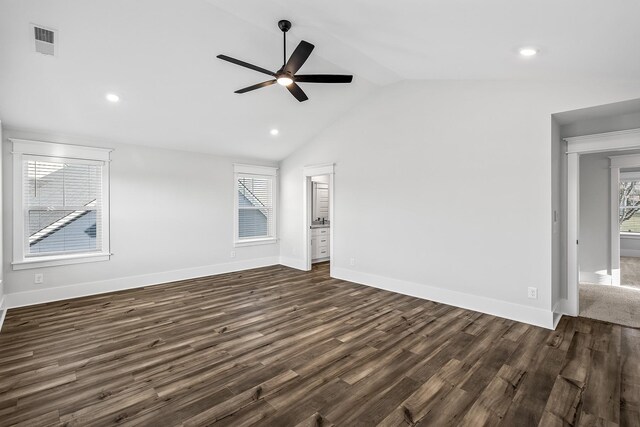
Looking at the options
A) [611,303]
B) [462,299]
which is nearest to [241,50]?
[462,299]

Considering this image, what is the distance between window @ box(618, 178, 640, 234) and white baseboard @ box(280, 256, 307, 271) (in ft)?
26.9

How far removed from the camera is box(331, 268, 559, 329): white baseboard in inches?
139

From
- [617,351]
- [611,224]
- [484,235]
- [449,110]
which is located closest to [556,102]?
[449,110]

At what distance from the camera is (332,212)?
230 inches

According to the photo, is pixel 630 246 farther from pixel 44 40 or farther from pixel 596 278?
pixel 44 40

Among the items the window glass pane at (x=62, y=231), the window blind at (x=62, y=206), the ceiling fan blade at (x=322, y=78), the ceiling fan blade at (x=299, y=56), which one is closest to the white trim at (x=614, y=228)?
the ceiling fan blade at (x=322, y=78)

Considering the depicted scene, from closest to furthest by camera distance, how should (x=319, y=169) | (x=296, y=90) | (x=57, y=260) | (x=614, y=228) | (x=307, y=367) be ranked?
1. (x=307, y=367)
2. (x=296, y=90)
3. (x=57, y=260)
4. (x=614, y=228)
5. (x=319, y=169)

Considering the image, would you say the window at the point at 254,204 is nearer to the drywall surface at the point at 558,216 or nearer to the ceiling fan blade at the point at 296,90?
the ceiling fan blade at the point at 296,90

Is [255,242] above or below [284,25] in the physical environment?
below

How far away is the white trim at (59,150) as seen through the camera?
Answer: 409 cm

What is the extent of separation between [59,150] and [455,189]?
5.54m

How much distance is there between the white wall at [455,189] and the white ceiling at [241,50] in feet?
1.05

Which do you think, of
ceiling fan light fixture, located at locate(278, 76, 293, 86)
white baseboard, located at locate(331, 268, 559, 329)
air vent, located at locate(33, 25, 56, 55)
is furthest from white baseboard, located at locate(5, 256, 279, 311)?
ceiling fan light fixture, located at locate(278, 76, 293, 86)

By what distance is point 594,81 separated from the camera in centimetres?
317
